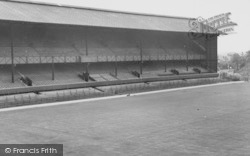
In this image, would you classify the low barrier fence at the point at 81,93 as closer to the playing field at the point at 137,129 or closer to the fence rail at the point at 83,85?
the fence rail at the point at 83,85

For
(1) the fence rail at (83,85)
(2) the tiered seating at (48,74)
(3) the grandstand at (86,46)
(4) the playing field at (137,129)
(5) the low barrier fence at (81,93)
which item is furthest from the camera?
(2) the tiered seating at (48,74)

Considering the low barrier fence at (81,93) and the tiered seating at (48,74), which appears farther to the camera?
the tiered seating at (48,74)

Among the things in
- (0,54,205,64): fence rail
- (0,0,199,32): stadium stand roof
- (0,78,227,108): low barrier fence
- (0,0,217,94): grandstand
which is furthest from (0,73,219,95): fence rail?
(0,0,199,32): stadium stand roof

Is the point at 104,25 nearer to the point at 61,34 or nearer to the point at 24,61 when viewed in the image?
the point at 61,34

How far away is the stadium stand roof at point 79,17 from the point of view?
3287cm

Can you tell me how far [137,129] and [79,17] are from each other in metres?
26.0

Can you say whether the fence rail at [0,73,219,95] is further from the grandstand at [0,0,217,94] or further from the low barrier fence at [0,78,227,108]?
the low barrier fence at [0,78,227,108]

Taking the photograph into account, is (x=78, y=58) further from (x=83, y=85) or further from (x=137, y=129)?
(x=137, y=129)

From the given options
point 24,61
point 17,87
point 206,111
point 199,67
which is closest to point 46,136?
point 206,111

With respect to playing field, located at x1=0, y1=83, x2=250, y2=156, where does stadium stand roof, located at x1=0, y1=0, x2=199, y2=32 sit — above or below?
above

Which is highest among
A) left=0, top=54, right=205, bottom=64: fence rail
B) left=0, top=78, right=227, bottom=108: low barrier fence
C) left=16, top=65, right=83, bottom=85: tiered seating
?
left=0, top=54, right=205, bottom=64: fence rail

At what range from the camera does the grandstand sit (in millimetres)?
32812

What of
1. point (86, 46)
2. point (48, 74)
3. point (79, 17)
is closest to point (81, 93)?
point (48, 74)

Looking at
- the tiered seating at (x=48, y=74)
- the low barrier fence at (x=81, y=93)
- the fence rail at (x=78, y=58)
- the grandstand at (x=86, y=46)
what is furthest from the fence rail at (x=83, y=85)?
the fence rail at (x=78, y=58)
